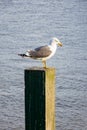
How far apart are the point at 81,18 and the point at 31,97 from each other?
2840 centimetres

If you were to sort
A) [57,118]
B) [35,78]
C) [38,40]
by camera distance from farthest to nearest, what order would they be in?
1. [38,40]
2. [57,118]
3. [35,78]

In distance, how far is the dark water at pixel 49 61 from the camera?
11.9 meters

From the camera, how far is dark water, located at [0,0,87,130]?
11859mm

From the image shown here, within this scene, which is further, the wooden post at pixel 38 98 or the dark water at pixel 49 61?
the dark water at pixel 49 61

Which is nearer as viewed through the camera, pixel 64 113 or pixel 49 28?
pixel 64 113

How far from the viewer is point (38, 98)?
5.34 m

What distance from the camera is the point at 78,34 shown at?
25.7 meters

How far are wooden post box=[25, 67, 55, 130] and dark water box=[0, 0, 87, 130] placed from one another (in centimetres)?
546

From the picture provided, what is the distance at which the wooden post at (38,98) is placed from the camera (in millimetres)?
5332

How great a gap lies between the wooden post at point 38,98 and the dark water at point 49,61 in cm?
546

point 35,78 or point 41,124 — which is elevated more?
point 35,78

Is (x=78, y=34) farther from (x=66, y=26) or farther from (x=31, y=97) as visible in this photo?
(x=31, y=97)

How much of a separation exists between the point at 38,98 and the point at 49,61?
40.4ft

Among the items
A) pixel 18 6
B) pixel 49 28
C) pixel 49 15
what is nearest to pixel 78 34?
pixel 49 28
